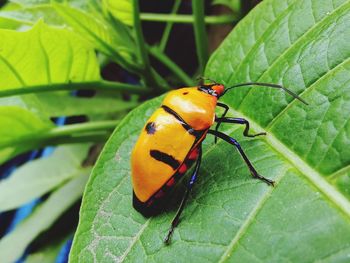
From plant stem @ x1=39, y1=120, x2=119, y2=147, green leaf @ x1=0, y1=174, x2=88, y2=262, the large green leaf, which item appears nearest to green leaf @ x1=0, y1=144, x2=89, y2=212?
green leaf @ x1=0, y1=174, x2=88, y2=262

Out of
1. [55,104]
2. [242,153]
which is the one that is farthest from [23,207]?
[242,153]

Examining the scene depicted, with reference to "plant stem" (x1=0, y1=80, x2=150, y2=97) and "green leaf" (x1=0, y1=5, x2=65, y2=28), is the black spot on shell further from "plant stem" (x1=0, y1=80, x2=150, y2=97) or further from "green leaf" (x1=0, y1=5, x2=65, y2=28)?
"green leaf" (x1=0, y1=5, x2=65, y2=28)

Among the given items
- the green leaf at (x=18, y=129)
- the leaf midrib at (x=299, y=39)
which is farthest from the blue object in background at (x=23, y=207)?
the leaf midrib at (x=299, y=39)

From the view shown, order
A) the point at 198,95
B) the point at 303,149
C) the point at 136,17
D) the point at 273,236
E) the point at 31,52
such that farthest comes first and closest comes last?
1. the point at 136,17
2. the point at 31,52
3. the point at 198,95
4. the point at 303,149
5. the point at 273,236

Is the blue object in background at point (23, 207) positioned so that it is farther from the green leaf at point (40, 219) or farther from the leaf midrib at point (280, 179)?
the leaf midrib at point (280, 179)

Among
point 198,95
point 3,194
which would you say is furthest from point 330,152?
point 3,194

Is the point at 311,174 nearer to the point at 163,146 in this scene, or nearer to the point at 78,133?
the point at 163,146

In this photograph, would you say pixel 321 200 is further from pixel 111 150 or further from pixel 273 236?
pixel 111 150
